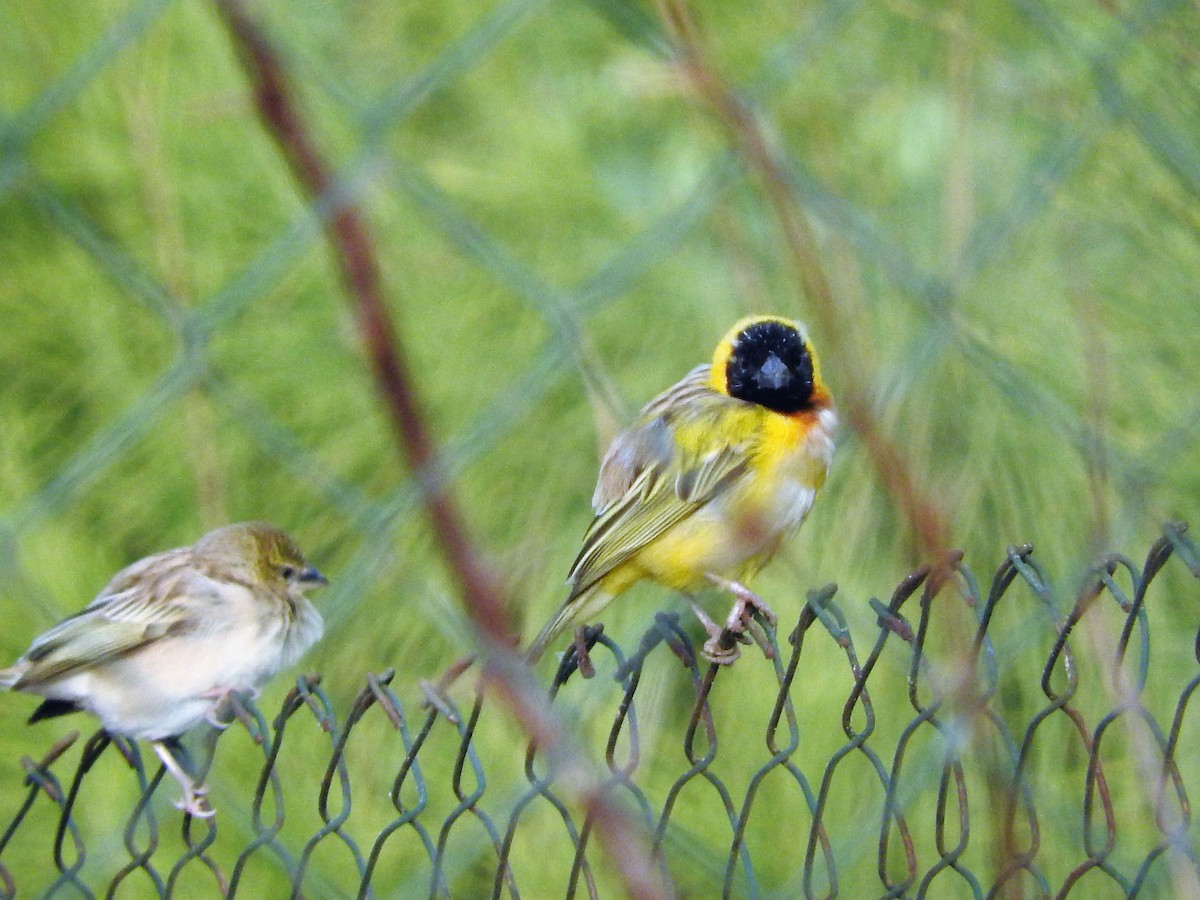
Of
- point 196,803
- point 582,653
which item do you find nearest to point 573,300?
point 196,803

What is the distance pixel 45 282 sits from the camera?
9.73 feet

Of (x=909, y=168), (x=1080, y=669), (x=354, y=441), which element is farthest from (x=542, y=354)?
(x=1080, y=669)

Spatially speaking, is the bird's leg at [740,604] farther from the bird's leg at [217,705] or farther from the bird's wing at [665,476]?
the bird's leg at [217,705]

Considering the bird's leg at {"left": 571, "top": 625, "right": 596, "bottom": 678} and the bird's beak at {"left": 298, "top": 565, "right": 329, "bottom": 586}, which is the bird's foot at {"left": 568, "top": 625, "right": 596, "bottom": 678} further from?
the bird's beak at {"left": 298, "top": 565, "right": 329, "bottom": 586}

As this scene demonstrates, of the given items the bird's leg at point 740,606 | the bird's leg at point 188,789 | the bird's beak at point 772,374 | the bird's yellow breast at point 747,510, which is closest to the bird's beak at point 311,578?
the bird's leg at point 188,789

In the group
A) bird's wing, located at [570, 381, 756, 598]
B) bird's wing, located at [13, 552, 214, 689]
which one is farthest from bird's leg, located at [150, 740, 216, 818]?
bird's wing, located at [570, 381, 756, 598]

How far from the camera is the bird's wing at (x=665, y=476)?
2090 millimetres

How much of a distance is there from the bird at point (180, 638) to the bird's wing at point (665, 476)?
386 mm

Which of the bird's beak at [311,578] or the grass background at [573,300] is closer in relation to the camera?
the bird's beak at [311,578]

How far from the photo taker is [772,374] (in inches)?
85.1

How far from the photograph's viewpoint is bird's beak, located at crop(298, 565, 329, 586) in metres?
2.25

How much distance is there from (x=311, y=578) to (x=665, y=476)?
48 cm

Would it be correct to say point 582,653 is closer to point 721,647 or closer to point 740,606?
point 721,647

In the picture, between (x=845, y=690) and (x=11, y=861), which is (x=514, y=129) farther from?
(x=11, y=861)
